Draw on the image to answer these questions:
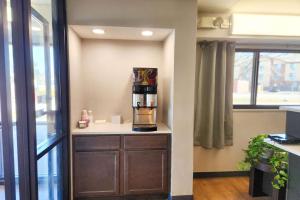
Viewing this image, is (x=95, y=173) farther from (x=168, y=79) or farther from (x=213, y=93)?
(x=213, y=93)

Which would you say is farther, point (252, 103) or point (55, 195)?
point (252, 103)

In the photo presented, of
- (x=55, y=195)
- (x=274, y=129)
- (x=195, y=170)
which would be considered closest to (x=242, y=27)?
→ (x=274, y=129)

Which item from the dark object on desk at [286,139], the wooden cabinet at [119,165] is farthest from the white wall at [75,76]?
the dark object on desk at [286,139]

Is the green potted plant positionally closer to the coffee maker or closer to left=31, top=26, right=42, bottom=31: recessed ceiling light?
the coffee maker

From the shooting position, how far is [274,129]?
11.2 feet

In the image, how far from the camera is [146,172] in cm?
262

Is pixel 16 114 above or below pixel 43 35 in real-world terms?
below

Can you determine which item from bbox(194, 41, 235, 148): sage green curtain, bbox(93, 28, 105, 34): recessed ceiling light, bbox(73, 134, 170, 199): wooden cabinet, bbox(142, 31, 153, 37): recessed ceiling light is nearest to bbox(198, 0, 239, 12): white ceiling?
bbox(194, 41, 235, 148): sage green curtain

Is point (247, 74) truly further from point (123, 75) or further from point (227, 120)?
point (123, 75)

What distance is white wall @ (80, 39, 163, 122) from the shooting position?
3.05m

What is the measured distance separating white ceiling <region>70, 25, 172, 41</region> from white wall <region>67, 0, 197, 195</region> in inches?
2.8

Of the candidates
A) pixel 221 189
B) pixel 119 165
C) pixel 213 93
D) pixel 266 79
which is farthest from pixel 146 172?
pixel 266 79

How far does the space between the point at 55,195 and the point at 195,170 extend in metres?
2.04

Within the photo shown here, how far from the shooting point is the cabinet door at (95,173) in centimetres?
254
